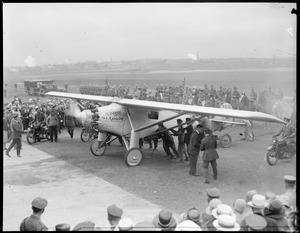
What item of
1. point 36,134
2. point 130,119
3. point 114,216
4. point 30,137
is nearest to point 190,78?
point 130,119

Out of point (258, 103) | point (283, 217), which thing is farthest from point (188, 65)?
point (283, 217)

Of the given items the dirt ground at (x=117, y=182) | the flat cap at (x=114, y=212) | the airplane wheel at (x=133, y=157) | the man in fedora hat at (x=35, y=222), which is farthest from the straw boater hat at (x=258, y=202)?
the airplane wheel at (x=133, y=157)

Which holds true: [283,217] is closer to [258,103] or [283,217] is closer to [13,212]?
[13,212]

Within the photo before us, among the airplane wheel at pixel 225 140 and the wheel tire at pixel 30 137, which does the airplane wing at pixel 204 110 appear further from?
the wheel tire at pixel 30 137

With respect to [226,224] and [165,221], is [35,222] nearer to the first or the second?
[165,221]

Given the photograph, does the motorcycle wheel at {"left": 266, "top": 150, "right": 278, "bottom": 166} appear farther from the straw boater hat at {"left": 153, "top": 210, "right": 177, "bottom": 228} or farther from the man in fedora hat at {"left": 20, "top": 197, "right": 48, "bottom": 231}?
the man in fedora hat at {"left": 20, "top": 197, "right": 48, "bottom": 231}

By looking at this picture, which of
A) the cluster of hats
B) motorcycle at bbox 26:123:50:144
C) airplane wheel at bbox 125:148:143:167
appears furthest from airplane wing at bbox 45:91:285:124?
the cluster of hats
